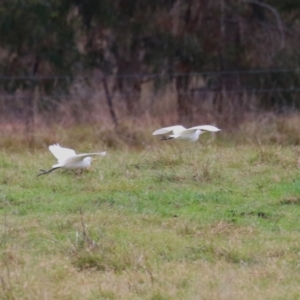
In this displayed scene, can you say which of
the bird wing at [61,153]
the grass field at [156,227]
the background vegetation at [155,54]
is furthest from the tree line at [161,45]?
the bird wing at [61,153]

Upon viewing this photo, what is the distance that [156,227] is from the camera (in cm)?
647

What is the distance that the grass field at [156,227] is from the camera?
5.02 m

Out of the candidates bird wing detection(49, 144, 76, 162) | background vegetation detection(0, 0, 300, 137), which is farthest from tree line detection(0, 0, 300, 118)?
bird wing detection(49, 144, 76, 162)

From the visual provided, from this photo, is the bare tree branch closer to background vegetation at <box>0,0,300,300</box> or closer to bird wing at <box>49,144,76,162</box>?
background vegetation at <box>0,0,300,300</box>

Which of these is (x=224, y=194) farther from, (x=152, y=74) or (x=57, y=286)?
(x=152, y=74)

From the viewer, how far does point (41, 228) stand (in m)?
6.36

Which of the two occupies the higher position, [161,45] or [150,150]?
[150,150]

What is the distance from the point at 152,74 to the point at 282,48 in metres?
2.59

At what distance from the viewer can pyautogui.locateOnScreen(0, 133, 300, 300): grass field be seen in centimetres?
502

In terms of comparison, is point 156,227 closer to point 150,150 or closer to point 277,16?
point 150,150

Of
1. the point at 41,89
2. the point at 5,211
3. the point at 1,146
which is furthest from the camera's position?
the point at 41,89

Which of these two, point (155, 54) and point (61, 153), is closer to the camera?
point (61, 153)

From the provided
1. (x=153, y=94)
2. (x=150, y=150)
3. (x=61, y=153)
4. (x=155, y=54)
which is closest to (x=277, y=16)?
(x=155, y=54)

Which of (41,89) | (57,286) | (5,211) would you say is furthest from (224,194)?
(41,89)
